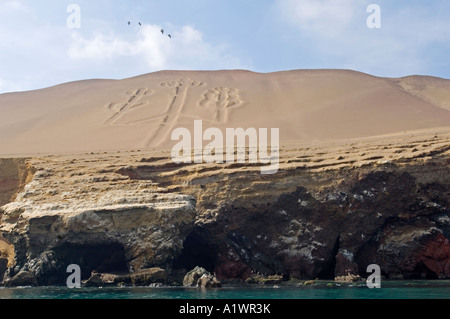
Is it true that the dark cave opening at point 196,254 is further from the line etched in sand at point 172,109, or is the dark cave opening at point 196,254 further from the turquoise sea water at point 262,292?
the line etched in sand at point 172,109

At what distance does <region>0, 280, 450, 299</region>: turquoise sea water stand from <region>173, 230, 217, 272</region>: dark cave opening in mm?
5170

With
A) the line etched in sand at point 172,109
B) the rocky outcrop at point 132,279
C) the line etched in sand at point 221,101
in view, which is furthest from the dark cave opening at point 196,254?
the line etched in sand at point 221,101

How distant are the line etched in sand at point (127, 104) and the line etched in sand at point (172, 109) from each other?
13.0ft

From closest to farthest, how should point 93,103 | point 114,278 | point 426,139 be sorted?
point 114,278
point 426,139
point 93,103

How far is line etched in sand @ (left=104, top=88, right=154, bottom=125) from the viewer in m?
63.5

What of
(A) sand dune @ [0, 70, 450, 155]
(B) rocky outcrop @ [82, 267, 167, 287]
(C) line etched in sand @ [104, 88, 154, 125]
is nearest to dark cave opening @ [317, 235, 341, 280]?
(B) rocky outcrop @ [82, 267, 167, 287]

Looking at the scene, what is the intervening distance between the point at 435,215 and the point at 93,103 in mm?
52157

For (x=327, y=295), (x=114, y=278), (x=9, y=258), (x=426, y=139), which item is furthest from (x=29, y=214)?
(x=426, y=139)

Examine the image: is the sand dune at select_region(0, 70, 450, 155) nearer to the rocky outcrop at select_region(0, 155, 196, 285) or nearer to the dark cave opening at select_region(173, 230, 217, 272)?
the dark cave opening at select_region(173, 230, 217, 272)

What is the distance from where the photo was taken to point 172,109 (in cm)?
6500

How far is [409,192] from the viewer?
101 ft

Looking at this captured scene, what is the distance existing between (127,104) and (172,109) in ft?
25.0

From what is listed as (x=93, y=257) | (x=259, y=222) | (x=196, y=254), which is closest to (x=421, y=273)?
(x=259, y=222)

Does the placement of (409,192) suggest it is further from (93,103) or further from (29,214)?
(93,103)
